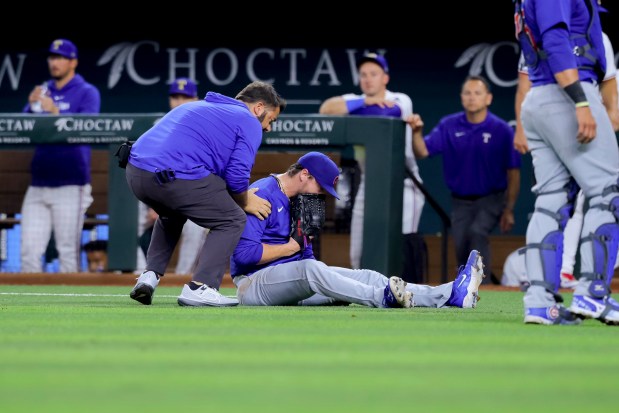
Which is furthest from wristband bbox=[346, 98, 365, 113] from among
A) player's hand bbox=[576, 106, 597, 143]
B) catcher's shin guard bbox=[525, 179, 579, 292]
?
player's hand bbox=[576, 106, 597, 143]

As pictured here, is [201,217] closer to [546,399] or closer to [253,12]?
[546,399]

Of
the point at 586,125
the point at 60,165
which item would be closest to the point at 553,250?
the point at 586,125

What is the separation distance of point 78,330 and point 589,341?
2027 millimetres

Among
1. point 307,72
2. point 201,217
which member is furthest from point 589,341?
point 307,72

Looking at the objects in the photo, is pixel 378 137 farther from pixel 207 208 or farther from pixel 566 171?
pixel 566 171

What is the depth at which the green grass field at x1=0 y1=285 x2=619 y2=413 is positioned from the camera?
3.31 metres

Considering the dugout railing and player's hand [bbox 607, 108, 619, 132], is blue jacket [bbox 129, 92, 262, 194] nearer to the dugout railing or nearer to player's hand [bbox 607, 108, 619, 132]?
player's hand [bbox 607, 108, 619, 132]

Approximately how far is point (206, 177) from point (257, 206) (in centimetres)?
33

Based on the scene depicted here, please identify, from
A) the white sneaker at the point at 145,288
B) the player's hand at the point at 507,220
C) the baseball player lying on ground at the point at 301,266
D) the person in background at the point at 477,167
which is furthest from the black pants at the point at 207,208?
the player's hand at the point at 507,220

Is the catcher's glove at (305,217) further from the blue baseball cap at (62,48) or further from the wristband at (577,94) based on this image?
the blue baseball cap at (62,48)

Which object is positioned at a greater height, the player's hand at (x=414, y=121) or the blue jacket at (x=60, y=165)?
the player's hand at (x=414, y=121)

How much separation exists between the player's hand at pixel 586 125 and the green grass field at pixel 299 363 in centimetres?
84

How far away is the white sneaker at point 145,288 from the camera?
297 inches

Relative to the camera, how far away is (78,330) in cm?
541
